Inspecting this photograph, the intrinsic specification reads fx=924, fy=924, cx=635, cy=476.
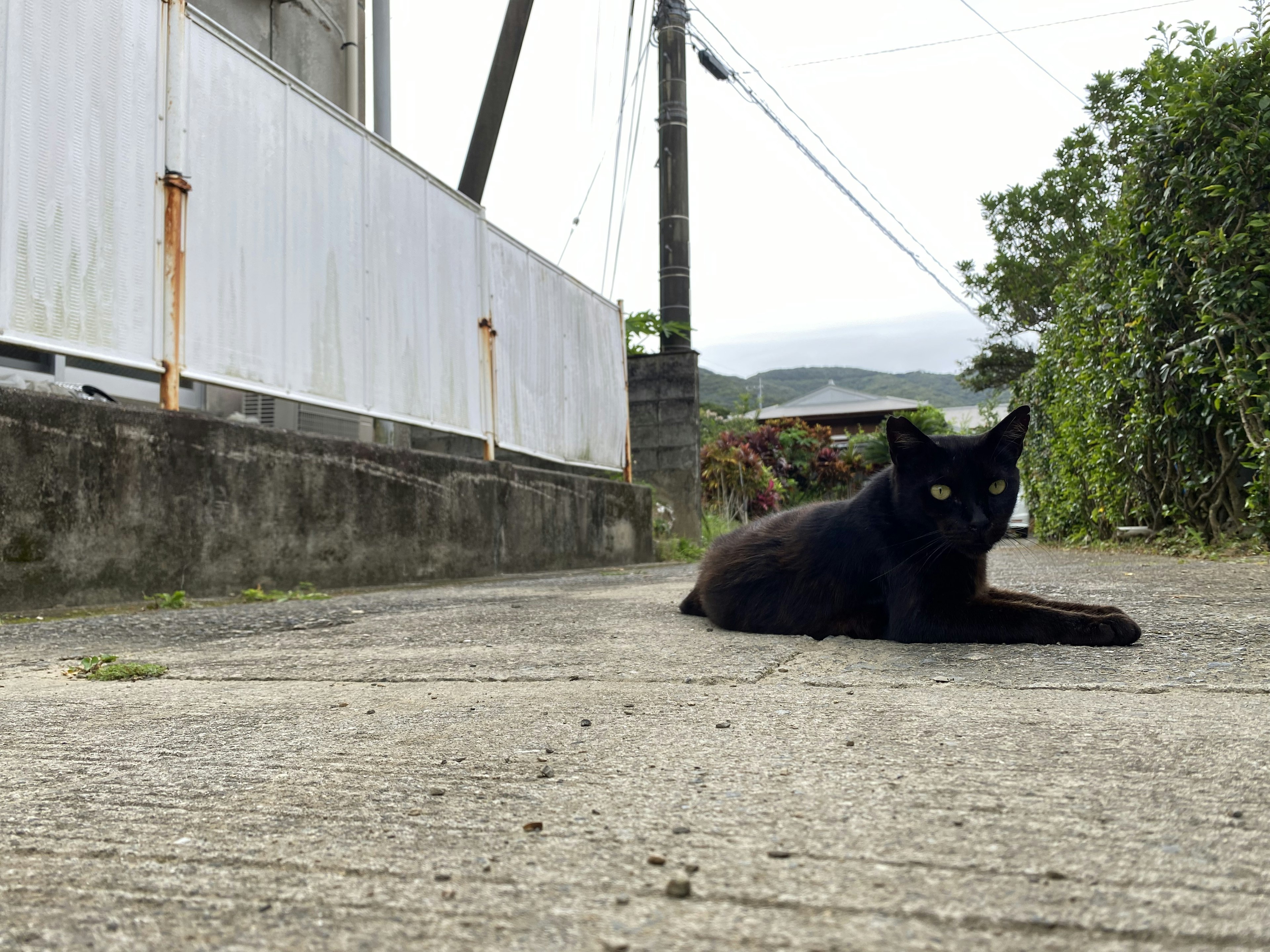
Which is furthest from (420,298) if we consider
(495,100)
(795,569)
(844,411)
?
(844,411)

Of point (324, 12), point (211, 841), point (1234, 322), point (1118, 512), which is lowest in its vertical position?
point (211, 841)

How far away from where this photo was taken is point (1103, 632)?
2.18 meters

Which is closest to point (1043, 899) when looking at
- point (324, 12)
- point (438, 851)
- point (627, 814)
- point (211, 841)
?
point (627, 814)

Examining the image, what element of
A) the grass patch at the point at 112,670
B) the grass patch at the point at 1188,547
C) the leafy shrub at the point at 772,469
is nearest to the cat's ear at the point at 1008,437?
the grass patch at the point at 112,670

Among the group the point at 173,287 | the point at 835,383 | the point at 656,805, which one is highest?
the point at 835,383

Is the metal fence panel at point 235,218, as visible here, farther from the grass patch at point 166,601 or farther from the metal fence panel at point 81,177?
the grass patch at point 166,601

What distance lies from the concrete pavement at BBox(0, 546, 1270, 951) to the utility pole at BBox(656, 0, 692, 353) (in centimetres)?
958

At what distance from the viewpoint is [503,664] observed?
7.17 ft

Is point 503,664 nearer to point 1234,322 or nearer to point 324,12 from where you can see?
point 1234,322

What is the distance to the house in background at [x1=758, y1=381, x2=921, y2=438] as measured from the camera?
28.8m

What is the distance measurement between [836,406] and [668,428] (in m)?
25.4

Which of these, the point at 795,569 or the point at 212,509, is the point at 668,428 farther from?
the point at 795,569

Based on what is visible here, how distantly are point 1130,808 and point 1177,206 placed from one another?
498cm

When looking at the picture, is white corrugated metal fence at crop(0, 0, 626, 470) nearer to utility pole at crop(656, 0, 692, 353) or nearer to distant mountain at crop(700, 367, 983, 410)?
utility pole at crop(656, 0, 692, 353)
